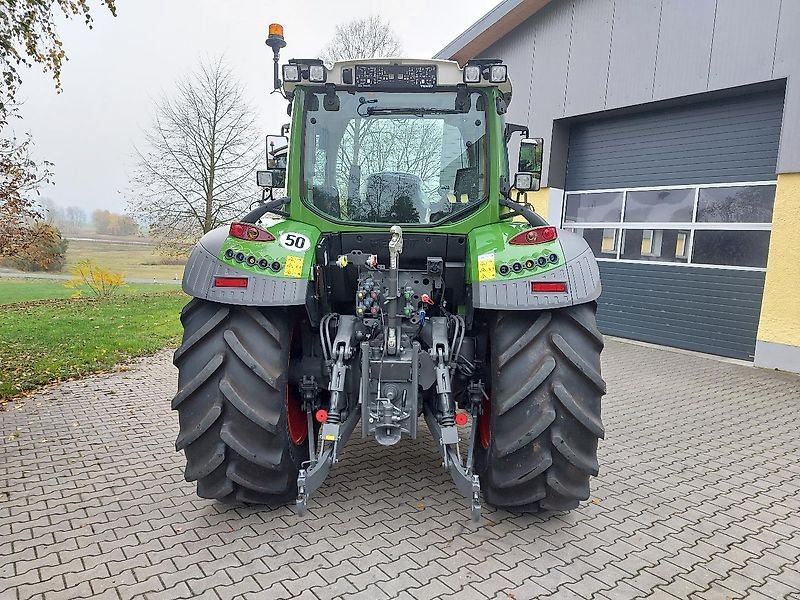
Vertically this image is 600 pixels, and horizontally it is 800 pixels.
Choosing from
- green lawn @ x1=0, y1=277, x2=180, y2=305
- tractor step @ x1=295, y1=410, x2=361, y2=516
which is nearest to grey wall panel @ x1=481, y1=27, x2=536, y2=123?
tractor step @ x1=295, y1=410, x2=361, y2=516

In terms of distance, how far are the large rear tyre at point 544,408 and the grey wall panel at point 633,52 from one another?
24.9 ft

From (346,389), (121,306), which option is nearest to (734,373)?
(346,389)

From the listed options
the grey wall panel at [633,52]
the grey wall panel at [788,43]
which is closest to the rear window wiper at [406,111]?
the grey wall panel at [788,43]

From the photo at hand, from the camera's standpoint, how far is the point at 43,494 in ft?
11.4

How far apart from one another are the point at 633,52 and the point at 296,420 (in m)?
8.67

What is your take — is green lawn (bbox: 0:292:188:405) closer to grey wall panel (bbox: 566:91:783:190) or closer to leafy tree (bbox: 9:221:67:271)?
leafy tree (bbox: 9:221:67:271)

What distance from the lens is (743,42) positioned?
782 cm

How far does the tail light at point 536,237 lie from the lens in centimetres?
305

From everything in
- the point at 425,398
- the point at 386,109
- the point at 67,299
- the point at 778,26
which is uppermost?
the point at 778,26

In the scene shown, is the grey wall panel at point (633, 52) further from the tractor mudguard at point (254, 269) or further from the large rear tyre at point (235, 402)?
the large rear tyre at point (235, 402)

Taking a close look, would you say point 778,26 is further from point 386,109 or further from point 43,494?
point 43,494

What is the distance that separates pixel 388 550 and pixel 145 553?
3.95ft

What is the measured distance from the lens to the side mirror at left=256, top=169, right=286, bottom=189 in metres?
4.21

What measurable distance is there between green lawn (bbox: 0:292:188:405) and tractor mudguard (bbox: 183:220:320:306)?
3919 millimetres
